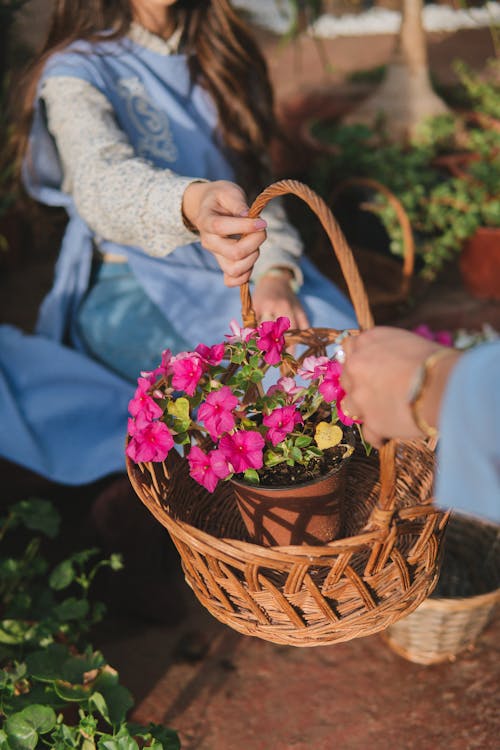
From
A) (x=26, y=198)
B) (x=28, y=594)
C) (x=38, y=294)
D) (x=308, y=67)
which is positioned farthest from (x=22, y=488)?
(x=308, y=67)

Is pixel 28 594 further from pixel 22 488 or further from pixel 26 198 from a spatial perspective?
pixel 26 198

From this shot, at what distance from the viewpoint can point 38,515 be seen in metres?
1.84

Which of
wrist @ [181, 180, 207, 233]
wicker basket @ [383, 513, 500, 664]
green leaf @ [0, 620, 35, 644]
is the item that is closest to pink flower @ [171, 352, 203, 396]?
wrist @ [181, 180, 207, 233]

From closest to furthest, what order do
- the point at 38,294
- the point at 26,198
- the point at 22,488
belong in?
the point at 22,488 < the point at 26,198 < the point at 38,294

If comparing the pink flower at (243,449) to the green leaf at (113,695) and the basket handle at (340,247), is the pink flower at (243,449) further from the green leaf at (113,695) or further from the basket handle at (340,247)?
the green leaf at (113,695)

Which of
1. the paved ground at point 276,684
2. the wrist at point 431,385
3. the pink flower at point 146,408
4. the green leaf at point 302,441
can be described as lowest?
the paved ground at point 276,684

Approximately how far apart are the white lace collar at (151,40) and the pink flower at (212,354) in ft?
3.88

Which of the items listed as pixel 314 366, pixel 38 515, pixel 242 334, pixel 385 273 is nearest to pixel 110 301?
pixel 38 515

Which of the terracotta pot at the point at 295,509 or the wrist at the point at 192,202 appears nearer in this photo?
the terracotta pot at the point at 295,509

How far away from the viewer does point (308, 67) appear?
706cm

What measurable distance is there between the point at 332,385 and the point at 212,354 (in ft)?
0.72

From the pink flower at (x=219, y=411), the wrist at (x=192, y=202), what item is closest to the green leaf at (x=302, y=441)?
the pink flower at (x=219, y=411)

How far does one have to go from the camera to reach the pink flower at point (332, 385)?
3.78ft

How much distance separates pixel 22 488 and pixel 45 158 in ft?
2.95
